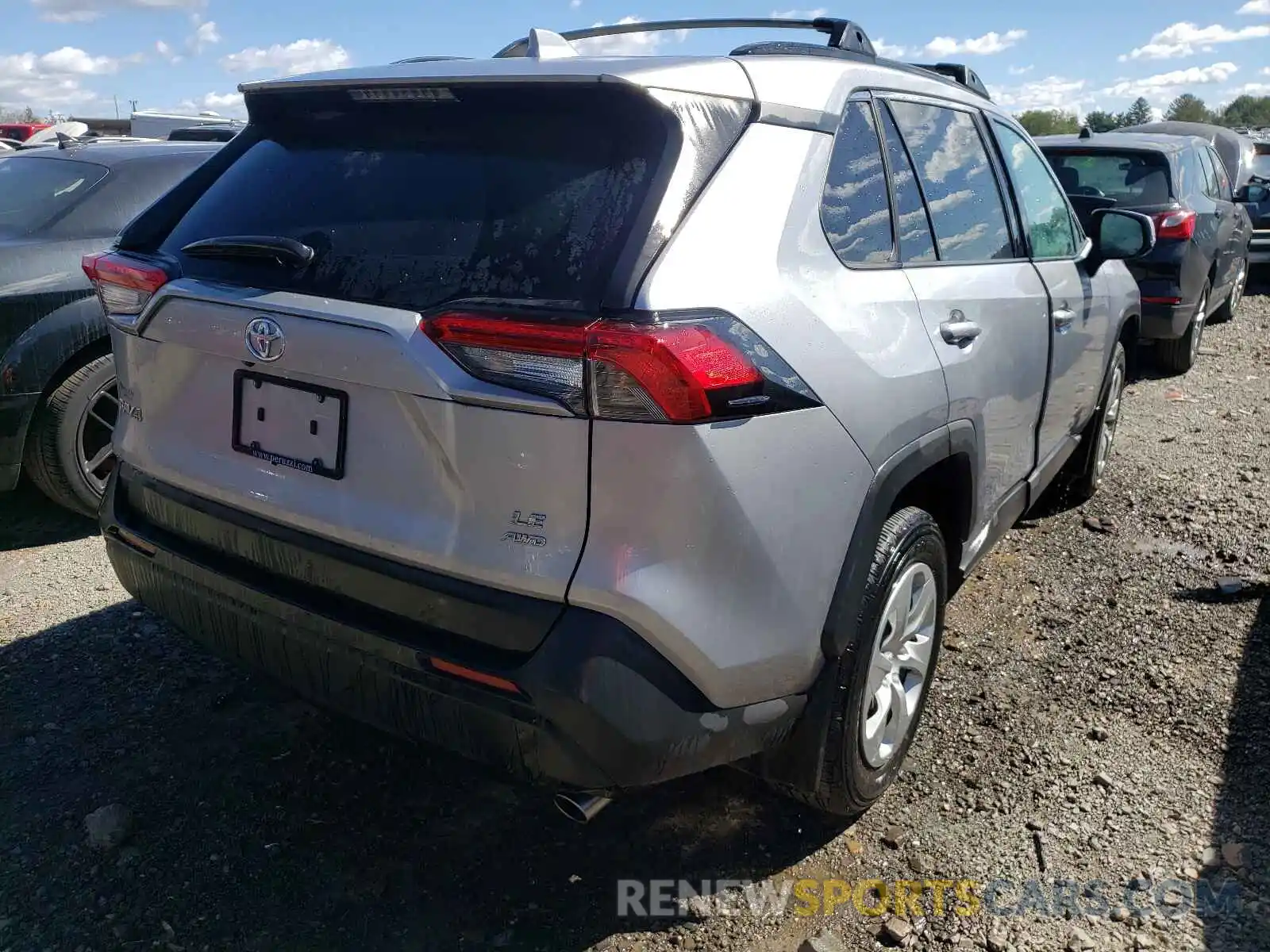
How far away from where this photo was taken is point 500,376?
1.86 metres

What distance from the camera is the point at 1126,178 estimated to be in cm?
722

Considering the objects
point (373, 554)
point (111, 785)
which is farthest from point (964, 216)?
point (111, 785)

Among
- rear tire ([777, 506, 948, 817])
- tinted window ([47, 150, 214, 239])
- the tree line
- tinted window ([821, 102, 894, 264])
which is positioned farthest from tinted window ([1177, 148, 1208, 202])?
the tree line

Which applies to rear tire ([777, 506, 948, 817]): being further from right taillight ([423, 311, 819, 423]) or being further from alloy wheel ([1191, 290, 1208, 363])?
alloy wheel ([1191, 290, 1208, 363])

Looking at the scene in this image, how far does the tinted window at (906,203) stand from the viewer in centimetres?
266

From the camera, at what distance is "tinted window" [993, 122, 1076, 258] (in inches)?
141

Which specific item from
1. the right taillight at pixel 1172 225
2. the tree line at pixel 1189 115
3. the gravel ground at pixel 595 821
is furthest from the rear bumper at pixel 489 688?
the tree line at pixel 1189 115

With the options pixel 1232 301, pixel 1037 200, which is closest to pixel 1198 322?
pixel 1232 301

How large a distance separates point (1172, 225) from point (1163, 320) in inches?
25.4

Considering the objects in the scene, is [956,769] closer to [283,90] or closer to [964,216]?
[964,216]

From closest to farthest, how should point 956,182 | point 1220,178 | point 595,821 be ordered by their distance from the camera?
1. point 595,821
2. point 956,182
3. point 1220,178

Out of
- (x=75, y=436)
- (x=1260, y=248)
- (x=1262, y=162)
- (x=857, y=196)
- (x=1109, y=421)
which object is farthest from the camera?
(x=1262, y=162)

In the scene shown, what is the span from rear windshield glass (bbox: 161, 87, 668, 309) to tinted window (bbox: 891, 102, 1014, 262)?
115 centimetres

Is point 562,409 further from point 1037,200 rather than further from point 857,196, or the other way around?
point 1037,200
